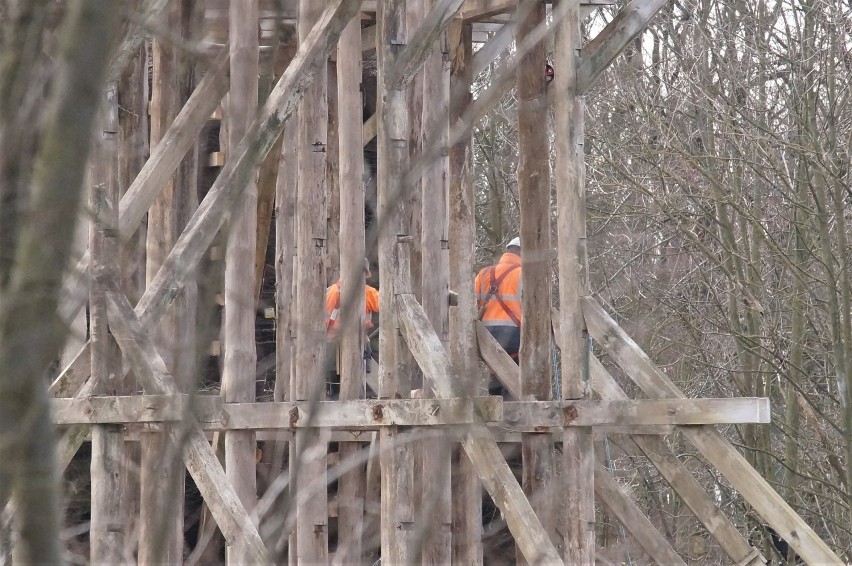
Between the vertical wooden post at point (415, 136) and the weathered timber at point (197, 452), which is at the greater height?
the vertical wooden post at point (415, 136)

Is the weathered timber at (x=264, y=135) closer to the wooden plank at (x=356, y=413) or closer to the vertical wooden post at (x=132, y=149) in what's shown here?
the wooden plank at (x=356, y=413)

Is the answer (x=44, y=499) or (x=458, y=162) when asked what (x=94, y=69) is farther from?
(x=458, y=162)

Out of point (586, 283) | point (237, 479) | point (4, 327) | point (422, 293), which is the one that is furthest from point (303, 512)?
point (4, 327)

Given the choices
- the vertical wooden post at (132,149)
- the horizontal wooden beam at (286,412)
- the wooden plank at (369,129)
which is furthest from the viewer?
the wooden plank at (369,129)

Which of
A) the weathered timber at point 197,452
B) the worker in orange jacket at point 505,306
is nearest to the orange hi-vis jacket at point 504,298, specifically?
the worker in orange jacket at point 505,306

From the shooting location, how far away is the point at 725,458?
678cm

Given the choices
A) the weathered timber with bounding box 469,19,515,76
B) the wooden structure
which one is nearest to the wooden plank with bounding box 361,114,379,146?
the weathered timber with bounding box 469,19,515,76

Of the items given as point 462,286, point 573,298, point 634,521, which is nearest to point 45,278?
point 573,298

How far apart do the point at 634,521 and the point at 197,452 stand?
244cm

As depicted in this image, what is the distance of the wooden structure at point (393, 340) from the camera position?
665 cm

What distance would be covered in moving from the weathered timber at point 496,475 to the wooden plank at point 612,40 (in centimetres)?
167

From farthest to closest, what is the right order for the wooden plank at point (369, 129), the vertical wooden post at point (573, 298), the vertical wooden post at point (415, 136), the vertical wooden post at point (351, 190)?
1. the wooden plank at point (369, 129)
2. the vertical wooden post at point (415, 136)
3. the vertical wooden post at point (351, 190)
4. the vertical wooden post at point (573, 298)

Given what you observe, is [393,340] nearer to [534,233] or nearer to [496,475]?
[496,475]

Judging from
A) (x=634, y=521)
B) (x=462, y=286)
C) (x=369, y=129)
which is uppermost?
(x=369, y=129)
